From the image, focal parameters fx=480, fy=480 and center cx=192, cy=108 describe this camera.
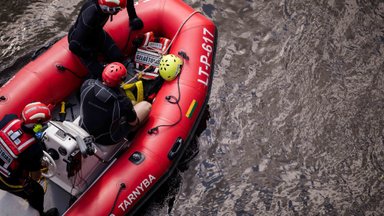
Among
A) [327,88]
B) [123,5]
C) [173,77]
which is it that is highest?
[123,5]

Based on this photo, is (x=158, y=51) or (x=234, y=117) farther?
(x=234, y=117)

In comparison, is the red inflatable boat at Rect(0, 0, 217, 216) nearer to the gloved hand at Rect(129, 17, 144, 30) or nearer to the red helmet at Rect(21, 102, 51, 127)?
the gloved hand at Rect(129, 17, 144, 30)

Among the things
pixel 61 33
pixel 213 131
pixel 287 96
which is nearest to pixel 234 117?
pixel 213 131

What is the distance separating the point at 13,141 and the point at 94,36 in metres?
1.82

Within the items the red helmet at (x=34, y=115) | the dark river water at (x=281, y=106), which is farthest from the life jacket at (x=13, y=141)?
the dark river water at (x=281, y=106)

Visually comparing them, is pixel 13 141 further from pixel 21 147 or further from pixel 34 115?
pixel 34 115

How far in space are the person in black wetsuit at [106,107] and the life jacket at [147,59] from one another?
93 centimetres

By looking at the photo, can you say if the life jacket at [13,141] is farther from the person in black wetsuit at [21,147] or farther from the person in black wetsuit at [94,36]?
the person in black wetsuit at [94,36]

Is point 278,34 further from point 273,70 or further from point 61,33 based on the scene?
point 61,33

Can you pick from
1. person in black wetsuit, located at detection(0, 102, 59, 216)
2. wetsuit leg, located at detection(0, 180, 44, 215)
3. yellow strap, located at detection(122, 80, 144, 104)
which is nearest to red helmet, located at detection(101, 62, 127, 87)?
person in black wetsuit, located at detection(0, 102, 59, 216)

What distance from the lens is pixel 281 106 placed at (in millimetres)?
6410

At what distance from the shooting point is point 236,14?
7508 millimetres

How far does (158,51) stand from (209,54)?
63 centimetres

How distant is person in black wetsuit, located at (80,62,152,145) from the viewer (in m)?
4.44
